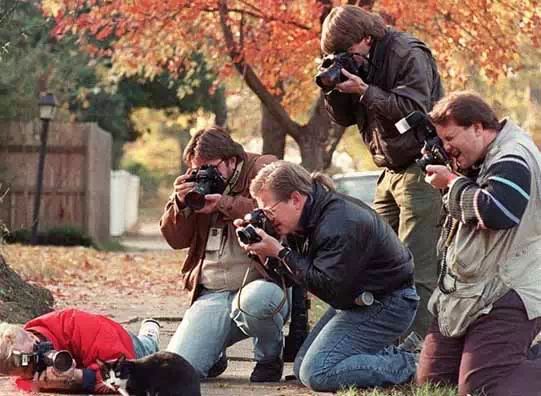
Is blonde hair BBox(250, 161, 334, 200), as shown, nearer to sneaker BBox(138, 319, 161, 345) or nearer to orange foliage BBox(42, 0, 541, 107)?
sneaker BBox(138, 319, 161, 345)

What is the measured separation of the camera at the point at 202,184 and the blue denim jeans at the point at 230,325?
523 mm

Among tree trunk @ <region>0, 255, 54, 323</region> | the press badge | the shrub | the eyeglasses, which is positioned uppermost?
the eyeglasses

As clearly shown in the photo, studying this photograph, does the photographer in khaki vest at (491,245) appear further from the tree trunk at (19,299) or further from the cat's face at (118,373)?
the tree trunk at (19,299)

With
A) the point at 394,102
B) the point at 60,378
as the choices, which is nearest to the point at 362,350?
the point at 394,102

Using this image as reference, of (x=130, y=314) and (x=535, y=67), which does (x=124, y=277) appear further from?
(x=535, y=67)

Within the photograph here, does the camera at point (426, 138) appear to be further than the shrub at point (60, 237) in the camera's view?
No

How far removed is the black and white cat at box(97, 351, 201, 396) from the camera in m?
5.59

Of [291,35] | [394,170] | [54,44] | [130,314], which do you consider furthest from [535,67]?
[394,170]

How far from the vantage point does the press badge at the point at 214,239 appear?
687cm

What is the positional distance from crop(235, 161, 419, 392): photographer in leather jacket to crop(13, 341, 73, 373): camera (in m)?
1.02

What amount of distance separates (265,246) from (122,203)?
99.6 feet

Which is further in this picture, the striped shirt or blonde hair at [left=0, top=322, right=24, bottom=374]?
blonde hair at [left=0, top=322, right=24, bottom=374]

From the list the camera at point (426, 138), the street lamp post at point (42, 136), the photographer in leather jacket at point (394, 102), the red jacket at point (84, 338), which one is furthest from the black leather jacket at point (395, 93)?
the street lamp post at point (42, 136)

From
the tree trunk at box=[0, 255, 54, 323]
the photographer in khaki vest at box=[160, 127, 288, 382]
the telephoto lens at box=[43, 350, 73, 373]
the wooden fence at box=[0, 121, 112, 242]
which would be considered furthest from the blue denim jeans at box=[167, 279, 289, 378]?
the wooden fence at box=[0, 121, 112, 242]
